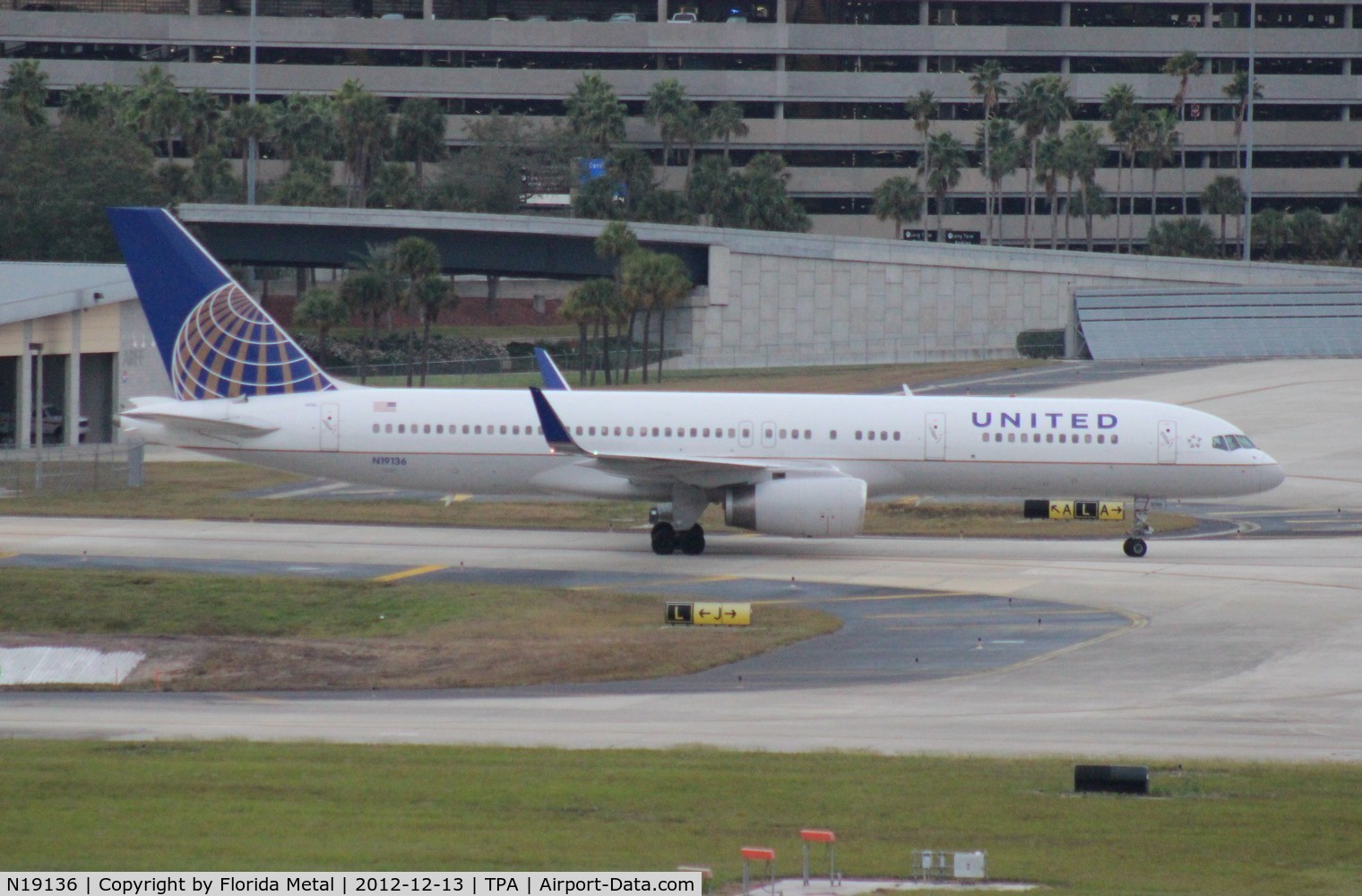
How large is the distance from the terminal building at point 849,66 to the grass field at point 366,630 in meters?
113

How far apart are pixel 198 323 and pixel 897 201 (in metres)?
94.3

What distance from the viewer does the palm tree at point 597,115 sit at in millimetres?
136750

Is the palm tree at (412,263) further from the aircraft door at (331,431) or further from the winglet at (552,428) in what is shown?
the winglet at (552,428)

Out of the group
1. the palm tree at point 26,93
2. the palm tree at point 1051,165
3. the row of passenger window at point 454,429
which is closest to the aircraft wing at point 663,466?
the row of passenger window at point 454,429

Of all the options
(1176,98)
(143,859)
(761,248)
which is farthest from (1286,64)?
(143,859)

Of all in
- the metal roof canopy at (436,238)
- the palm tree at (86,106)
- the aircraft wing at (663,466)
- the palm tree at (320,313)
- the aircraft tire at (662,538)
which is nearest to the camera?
the aircraft wing at (663,466)

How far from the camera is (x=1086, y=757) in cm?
2036

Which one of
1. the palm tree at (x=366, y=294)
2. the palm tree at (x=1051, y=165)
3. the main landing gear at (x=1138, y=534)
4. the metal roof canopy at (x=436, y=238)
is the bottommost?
the main landing gear at (x=1138, y=534)

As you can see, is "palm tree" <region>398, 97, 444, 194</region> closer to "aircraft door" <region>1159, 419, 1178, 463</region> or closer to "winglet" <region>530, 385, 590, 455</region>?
"winglet" <region>530, 385, 590, 455</region>

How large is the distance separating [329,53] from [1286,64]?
288 feet

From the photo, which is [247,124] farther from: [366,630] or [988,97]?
[366,630]

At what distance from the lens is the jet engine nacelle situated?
3634cm

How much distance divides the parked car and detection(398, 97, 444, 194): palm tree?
73.2 metres

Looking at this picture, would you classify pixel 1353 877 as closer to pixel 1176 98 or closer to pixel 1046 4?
pixel 1176 98
